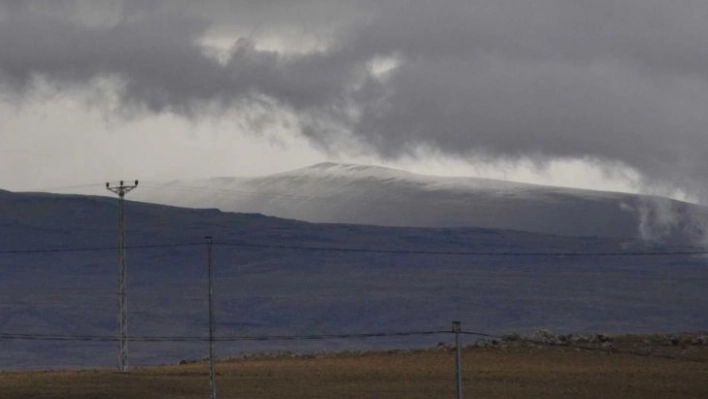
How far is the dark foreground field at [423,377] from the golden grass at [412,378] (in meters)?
0.04

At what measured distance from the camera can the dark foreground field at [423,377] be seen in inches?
2768

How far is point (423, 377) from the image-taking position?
77.8 metres

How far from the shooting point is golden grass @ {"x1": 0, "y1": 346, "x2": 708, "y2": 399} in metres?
70.2

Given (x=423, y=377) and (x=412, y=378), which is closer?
(x=412, y=378)

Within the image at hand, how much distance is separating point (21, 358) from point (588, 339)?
93076 millimetres

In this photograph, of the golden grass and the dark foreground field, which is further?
the dark foreground field

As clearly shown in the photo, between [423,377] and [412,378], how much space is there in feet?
2.38

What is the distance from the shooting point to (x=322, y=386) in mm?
74250

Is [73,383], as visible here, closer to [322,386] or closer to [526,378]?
[322,386]

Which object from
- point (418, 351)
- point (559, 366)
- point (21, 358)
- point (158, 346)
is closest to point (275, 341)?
point (158, 346)

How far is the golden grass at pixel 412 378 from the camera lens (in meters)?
70.2

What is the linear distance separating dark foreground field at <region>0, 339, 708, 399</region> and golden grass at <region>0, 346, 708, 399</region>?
43 millimetres

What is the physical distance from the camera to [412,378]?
77250mm

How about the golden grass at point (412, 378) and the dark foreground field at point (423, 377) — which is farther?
the dark foreground field at point (423, 377)
